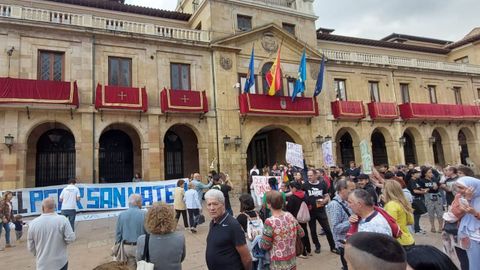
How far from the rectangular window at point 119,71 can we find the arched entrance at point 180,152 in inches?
176

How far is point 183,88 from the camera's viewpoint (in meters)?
17.4

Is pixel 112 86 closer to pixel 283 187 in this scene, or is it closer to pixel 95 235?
pixel 95 235

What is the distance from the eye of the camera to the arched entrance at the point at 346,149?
24.0 m

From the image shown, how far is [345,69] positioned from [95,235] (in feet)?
65.3

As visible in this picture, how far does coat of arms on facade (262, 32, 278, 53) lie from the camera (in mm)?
19531

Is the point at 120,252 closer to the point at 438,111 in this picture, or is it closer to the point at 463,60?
the point at 438,111

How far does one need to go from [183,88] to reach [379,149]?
17.8 m

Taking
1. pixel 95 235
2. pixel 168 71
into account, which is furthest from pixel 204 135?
pixel 95 235

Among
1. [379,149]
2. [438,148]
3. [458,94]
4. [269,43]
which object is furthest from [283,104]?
[458,94]

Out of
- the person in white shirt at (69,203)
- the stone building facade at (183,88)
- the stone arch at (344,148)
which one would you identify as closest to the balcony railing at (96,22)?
the stone building facade at (183,88)

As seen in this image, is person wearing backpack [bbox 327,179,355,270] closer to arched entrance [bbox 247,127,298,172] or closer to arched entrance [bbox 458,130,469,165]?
arched entrance [bbox 247,127,298,172]

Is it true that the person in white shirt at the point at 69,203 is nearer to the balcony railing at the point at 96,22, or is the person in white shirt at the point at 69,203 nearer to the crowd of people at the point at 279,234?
the crowd of people at the point at 279,234

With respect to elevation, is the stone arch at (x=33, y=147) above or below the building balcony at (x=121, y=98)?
below

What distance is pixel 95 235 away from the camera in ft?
30.6
